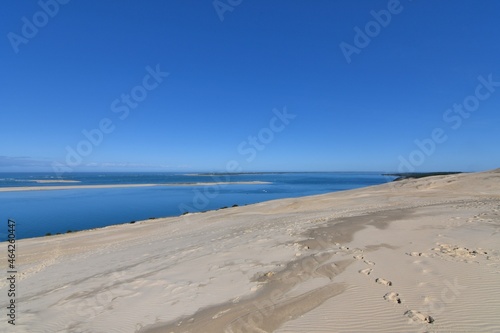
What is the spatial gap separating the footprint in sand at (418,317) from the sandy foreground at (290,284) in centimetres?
2

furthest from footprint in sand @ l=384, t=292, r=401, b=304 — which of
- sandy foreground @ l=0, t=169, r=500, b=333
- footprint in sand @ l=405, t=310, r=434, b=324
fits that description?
footprint in sand @ l=405, t=310, r=434, b=324

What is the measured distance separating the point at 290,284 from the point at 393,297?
7.29 ft

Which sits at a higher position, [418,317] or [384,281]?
[384,281]

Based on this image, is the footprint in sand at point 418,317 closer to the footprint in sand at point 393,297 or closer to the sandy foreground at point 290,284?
the sandy foreground at point 290,284

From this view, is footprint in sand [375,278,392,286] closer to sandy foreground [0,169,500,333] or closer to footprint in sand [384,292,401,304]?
sandy foreground [0,169,500,333]

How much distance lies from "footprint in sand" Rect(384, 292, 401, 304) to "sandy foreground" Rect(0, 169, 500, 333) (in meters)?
0.04

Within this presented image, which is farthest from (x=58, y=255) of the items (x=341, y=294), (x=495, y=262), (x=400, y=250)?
(x=495, y=262)

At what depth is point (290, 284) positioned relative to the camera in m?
6.71

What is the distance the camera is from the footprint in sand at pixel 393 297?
5531 millimetres

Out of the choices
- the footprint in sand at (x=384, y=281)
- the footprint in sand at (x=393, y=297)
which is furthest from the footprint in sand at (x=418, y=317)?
the footprint in sand at (x=384, y=281)

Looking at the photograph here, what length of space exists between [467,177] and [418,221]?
85.3ft

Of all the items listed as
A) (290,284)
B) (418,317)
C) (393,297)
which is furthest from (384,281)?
(290,284)

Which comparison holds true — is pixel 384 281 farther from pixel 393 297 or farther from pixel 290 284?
pixel 290 284

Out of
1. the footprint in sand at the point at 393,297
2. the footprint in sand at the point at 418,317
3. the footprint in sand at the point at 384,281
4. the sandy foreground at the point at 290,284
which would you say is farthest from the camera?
the footprint in sand at the point at 384,281
